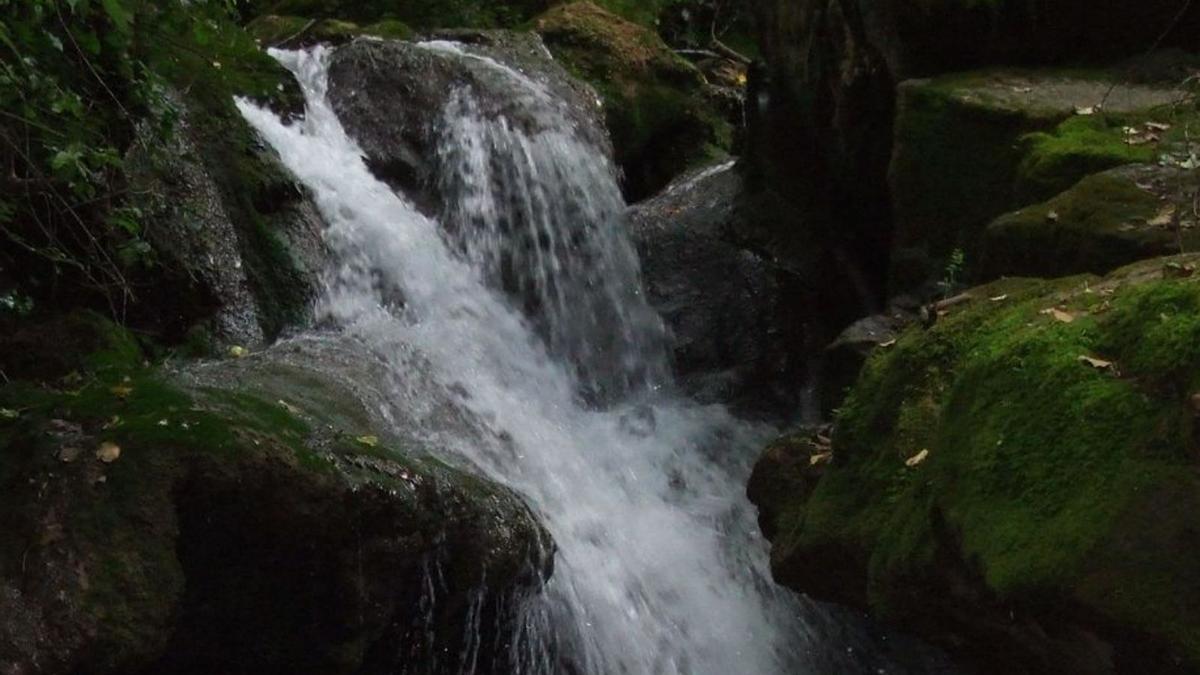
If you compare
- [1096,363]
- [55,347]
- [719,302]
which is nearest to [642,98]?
[719,302]

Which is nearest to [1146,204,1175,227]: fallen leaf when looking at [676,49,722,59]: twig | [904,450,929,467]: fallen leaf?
[904,450,929,467]: fallen leaf

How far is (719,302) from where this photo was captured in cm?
967

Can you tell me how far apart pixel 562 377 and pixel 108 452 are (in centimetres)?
559

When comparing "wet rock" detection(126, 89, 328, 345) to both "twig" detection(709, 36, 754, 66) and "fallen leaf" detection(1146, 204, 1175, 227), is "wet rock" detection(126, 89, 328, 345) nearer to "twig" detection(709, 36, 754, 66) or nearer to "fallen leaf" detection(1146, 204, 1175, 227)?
"fallen leaf" detection(1146, 204, 1175, 227)

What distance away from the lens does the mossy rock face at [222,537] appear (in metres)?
3.37

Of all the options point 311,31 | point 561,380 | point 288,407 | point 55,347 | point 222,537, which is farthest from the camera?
point 311,31

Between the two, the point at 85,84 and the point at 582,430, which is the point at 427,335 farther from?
the point at 85,84

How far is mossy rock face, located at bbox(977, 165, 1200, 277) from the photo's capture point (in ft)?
16.6

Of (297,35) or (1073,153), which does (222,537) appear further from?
(297,35)

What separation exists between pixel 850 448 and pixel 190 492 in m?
2.61

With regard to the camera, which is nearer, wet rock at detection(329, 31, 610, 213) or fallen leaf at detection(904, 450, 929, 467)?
fallen leaf at detection(904, 450, 929, 467)

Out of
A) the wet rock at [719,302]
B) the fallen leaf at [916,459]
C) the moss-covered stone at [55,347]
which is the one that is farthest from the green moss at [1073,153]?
the moss-covered stone at [55,347]

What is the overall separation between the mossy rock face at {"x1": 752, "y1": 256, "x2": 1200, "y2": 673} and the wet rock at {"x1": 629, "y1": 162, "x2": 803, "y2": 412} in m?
4.42

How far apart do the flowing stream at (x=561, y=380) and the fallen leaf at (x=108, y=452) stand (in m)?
2.00
